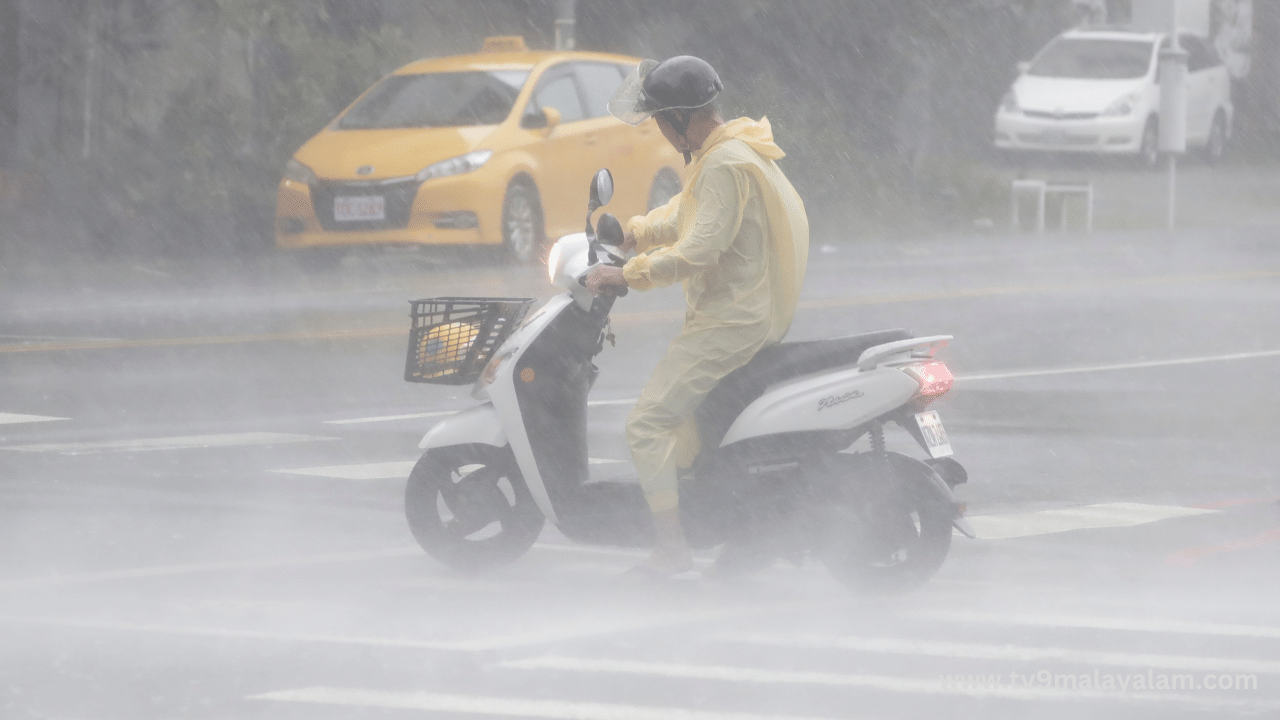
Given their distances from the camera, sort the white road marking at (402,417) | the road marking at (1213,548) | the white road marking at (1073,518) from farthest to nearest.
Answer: the white road marking at (402,417)
the white road marking at (1073,518)
the road marking at (1213,548)

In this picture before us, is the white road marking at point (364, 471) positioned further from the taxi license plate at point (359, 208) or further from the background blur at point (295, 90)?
the background blur at point (295, 90)

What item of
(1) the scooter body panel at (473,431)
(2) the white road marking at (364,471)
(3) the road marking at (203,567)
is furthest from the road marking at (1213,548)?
(2) the white road marking at (364,471)

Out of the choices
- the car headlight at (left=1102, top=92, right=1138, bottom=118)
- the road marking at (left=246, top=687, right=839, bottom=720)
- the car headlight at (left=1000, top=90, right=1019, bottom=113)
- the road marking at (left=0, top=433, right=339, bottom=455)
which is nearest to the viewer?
the road marking at (left=246, top=687, right=839, bottom=720)

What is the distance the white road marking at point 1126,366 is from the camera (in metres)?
12.9

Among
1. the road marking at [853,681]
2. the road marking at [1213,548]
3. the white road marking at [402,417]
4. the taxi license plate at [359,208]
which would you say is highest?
the road marking at [853,681]

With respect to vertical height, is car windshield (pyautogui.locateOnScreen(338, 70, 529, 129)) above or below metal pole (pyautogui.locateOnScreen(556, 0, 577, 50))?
above

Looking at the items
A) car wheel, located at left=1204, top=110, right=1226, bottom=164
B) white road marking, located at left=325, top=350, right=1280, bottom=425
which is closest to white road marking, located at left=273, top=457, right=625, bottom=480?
white road marking, located at left=325, top=350, right=1280, bottom=425

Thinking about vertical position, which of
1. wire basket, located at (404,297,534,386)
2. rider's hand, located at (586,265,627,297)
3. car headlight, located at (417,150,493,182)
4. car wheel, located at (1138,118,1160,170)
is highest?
rider's hand, located at (586,265,627,297)

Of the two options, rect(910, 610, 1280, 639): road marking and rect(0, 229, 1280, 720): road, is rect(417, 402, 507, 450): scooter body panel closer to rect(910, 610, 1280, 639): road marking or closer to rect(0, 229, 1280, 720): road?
rect(0, 229, 1280, 720): road

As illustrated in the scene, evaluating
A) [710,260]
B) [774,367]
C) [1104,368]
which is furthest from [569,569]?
[1104,368]

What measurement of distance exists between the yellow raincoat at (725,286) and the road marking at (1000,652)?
2.61ft

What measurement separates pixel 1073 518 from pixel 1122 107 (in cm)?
2293

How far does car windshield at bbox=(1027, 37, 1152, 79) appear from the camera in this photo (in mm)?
30781

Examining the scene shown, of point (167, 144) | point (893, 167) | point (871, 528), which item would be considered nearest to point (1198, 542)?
point (871, 528)
